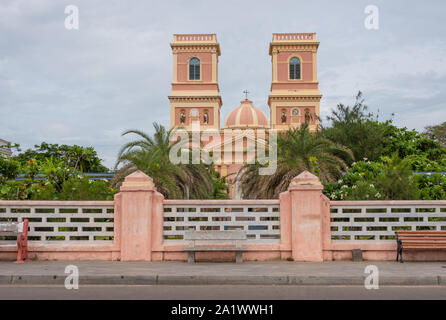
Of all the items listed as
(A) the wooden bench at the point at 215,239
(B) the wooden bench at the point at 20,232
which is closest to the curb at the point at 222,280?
(A) the wooden bench at the point at 215,239

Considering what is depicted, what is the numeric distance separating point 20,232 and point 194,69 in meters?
45.9

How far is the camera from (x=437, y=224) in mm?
11055

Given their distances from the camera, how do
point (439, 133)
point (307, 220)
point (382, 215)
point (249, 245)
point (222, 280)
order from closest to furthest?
point (222, 280) → point (307, 220) → point (249, 245) → point (382, 215) → point (439, 133)

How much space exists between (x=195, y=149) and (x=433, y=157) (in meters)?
19.3

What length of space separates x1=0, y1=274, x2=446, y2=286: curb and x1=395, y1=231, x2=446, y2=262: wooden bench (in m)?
1.89

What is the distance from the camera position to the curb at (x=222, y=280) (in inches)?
335

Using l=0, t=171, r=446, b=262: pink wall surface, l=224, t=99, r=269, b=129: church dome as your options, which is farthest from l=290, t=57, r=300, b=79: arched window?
l=0, t=171, r=446, b=262: pink wall surface

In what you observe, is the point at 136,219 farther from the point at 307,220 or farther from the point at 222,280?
the point at 307,220

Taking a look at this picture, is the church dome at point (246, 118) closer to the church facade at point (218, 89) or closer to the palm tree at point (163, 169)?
the church facade at point (218, 89)

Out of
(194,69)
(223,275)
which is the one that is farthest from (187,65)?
(223,275)

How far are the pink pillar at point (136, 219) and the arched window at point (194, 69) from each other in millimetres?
45014

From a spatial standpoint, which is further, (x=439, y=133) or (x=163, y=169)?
(x=439, y=133)

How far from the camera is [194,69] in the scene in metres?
54.8
